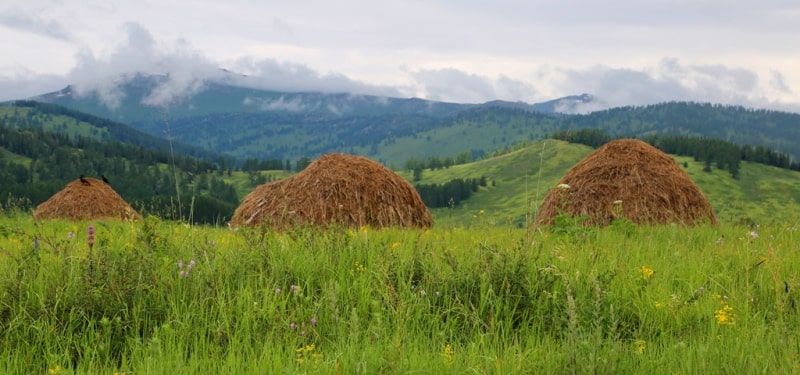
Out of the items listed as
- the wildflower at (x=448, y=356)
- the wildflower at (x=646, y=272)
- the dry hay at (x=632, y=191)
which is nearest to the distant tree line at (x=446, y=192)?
the dry hay at (x=632, y=191)

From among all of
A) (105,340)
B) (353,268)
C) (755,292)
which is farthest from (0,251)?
(755,292)

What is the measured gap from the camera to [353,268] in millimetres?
5207

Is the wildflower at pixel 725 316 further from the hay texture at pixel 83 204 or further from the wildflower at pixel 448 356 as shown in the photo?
the hay texture at pixel 83 204

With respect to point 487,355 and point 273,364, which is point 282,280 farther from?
point 487,355

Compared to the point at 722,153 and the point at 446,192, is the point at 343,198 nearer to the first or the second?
the point at 446,192

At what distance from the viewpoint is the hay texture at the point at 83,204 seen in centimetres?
1975

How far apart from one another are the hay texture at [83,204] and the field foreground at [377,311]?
1621 cm

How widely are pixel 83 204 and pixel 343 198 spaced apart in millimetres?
12418

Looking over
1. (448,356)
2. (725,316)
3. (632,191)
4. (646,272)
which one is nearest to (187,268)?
(448,356)

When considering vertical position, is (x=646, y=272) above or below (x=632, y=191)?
below

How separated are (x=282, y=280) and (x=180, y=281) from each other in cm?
81

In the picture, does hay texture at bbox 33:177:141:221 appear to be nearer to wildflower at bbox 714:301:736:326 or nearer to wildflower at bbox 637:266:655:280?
wildflower at bbox 637:266:655:280

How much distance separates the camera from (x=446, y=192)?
18288cm

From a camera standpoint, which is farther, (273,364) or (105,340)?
(105,340)
